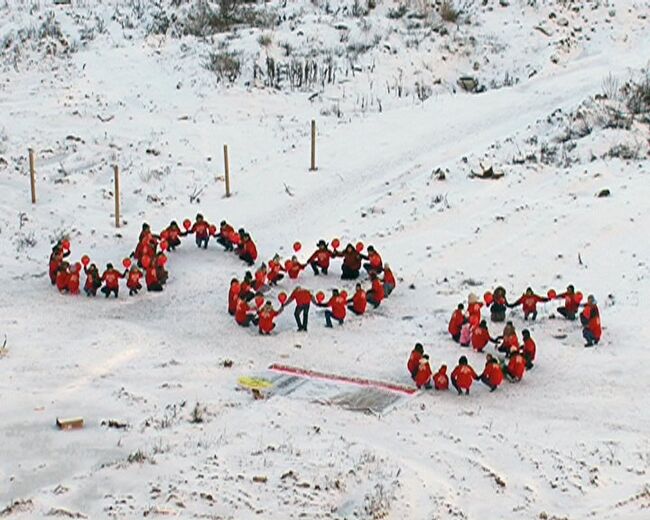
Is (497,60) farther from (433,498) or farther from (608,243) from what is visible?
(433,498)

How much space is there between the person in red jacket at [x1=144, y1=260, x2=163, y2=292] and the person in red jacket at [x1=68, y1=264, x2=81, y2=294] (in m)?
1.29

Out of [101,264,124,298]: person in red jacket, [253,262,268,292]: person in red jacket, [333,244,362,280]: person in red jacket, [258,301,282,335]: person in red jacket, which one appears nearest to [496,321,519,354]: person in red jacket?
[258,301,282,335]: person in red jacket

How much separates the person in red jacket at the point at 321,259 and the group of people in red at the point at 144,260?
1423mm

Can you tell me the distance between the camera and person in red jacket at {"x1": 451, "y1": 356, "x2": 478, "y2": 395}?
16.5 meters

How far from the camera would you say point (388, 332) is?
770 inches

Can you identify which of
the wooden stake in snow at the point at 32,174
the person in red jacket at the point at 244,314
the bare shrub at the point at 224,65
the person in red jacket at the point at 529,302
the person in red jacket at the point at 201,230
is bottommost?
the person in red jacket at the point at 244,314

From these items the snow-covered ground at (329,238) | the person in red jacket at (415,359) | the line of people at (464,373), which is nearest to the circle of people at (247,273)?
the snow-covered ground at (329,238)

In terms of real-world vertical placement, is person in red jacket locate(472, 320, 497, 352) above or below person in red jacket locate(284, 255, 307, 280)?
below

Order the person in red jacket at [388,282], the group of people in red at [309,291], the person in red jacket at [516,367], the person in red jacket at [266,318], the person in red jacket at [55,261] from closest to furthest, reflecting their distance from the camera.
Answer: the person in red jacket at [516,367], the person in red jacket at [266,318], the group of people in red at [309,291], the person in red jacket at [388,282], the person in red jacket at [55,261]

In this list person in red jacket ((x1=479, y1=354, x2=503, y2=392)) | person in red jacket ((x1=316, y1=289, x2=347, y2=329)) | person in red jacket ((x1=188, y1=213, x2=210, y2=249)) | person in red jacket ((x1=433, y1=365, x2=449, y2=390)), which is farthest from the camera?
person in red jacket ((x1=188, y1=213, x2=210, y2=249))

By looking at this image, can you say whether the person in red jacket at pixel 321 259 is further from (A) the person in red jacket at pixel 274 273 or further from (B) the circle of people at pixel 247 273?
(A) the person in red jacket at pixel 274 273

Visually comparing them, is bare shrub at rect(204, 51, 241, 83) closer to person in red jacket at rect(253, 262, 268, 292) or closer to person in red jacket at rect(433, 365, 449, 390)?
person in red jacket at rect(253, 262, 268, 292)

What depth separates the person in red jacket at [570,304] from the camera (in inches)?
759

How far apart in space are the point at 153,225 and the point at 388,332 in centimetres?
775
